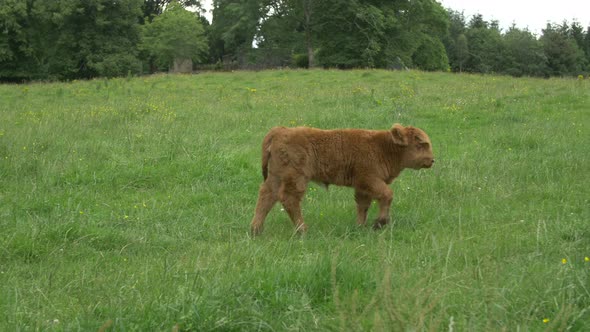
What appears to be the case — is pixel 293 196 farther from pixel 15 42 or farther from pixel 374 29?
pixel 15 42

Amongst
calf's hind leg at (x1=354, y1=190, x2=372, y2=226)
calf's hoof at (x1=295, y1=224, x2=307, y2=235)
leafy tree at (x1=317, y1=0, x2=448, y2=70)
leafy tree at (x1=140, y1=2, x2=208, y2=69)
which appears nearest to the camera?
calf's hoof at (x1=295, y1=224, x2=307, y2=235)

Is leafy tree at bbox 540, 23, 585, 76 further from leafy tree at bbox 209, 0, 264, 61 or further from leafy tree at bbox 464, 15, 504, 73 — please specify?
leafy tree at bbox 209, 0, 264, 61

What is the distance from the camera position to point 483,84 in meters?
20.5

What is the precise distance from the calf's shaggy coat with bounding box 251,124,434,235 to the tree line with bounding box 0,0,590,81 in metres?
38.8

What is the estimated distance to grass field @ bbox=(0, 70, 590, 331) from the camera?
138 inches

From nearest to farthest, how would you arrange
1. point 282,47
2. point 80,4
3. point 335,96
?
point 335,96 < point 80,4 < point 282,47

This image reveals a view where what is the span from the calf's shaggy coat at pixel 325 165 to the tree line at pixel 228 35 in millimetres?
38791

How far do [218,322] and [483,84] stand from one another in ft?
62.4

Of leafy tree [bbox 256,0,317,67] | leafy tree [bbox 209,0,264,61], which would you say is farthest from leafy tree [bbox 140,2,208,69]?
leafy tree [bbox 256,0,317,67]

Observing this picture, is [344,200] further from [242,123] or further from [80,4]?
[80,4]

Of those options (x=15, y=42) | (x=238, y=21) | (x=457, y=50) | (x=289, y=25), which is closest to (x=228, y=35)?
(x=238, y=21)

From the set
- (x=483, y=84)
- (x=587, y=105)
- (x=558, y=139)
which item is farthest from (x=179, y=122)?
(x=483, y=84)

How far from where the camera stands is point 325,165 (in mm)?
6305

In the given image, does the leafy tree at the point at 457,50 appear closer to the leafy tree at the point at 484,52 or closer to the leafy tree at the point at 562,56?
the leafy tree at the point at 484,52
